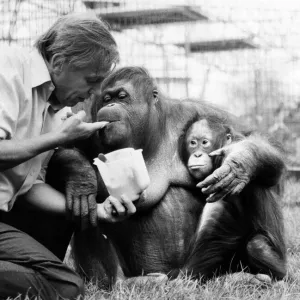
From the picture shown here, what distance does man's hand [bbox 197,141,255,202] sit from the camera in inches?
149

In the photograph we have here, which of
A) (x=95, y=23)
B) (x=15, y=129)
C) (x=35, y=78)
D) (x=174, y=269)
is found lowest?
(x=174, y=269)

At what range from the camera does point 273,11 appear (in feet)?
28.8

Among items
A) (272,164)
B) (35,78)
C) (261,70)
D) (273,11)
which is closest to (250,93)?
(261,70)

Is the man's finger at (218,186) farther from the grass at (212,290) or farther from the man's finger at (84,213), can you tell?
the man's finger at (84,213)

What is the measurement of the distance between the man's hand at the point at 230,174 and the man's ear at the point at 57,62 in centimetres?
95

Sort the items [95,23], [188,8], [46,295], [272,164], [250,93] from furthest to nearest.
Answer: [250,93]
[188,8]
[272,164]
[95,23]
[46,295]

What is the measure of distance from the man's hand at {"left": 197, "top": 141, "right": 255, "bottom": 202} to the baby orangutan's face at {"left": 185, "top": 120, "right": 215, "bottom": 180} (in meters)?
0.16

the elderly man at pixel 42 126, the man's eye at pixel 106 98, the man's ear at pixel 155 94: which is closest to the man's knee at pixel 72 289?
the elderly man at pixel 42 126

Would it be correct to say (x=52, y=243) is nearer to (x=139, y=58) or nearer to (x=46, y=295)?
(x=46, y=295)

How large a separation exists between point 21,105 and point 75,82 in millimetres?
331

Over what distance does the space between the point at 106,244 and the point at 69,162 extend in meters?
0.55

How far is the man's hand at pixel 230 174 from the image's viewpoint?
3777mm

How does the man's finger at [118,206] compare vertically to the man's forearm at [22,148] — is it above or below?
below

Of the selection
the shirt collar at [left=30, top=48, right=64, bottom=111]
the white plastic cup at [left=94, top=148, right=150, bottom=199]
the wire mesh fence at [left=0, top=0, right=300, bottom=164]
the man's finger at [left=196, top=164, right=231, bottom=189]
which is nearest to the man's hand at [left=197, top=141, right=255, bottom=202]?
the man's finger at [left=196, top=164, right=231, bottom=189]
